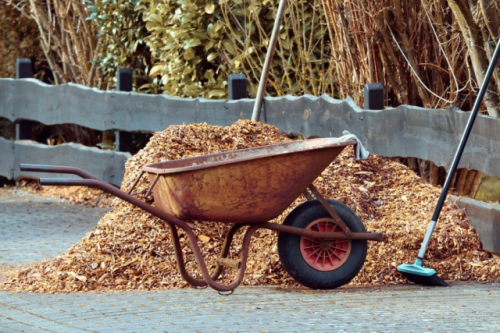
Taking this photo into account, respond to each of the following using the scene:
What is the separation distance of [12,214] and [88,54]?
363cm

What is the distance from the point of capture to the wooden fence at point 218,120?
6516mm

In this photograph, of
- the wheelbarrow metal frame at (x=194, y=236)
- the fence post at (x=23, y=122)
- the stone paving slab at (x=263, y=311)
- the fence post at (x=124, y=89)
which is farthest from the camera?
the fence post at (x=23, y=122)

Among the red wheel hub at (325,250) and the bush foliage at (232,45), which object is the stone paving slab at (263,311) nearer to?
the red wheel hub at (325,250)

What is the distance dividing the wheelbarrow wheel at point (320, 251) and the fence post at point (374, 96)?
2.02 metres

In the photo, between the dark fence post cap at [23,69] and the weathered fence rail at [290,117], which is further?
the dark fence post cap at [23,69]

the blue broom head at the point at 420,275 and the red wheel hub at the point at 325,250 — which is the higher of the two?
the red wheel hub at the point at 325,250

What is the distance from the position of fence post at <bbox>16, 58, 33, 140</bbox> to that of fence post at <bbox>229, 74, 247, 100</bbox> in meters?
3.25

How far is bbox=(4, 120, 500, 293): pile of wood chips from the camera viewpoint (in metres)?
5.70

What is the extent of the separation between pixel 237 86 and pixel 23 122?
3.32 meters

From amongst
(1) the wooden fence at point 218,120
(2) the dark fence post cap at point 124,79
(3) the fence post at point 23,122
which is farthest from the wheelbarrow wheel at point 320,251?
(3) the fence post at point 23,122

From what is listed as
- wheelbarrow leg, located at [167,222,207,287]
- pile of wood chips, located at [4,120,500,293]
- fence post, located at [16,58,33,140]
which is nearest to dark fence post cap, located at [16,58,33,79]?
fence post, located at [16,58,33,140]

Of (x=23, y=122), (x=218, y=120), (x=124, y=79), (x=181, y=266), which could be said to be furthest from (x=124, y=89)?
(x=181, y=266)

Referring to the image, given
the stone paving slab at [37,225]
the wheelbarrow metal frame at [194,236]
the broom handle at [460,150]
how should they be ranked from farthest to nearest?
1. the stone paving slab at [37,225]
2. the broom handle at [460,150]
3. the wheelbarrow metal frame at [194,236]

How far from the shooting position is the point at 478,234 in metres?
6.10
